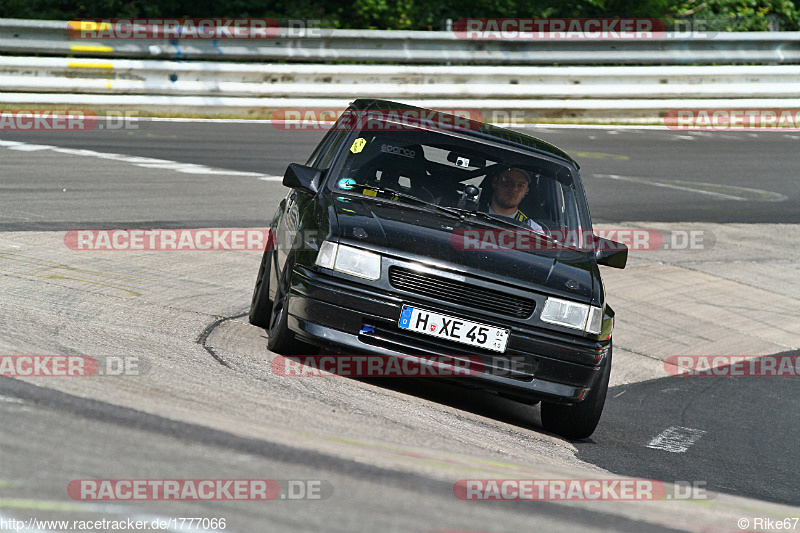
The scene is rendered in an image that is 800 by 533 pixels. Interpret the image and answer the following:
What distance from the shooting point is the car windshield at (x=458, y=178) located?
6.58 meters

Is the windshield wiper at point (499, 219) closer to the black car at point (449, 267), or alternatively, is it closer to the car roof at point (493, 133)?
the black car at point (449, 267)

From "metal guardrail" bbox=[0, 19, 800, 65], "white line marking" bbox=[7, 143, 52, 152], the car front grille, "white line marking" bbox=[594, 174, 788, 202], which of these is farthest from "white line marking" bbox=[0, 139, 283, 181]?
the car front grille

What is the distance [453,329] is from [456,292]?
7.9 inches

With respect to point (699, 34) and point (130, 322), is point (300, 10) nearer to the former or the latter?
point (699, 34)

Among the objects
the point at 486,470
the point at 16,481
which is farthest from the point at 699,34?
the point at 16,481

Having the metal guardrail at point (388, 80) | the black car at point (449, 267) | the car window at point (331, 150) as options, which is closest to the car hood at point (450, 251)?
the black car at point (449, 267)

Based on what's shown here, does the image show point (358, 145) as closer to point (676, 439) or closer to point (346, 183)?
point (346, 183)

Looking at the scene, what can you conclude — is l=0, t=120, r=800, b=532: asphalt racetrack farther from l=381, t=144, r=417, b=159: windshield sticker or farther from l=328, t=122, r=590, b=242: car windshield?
l=381, t=144, r=417, b=159: windshield sticker

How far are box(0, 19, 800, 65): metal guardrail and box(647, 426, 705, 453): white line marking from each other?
13.2 metres

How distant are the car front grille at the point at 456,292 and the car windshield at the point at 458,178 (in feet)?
2.90

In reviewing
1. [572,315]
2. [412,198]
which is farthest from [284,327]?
[572,315]

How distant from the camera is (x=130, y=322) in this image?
6453mm

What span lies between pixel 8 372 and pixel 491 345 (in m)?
2.46

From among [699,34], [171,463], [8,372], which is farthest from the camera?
[699,34]
